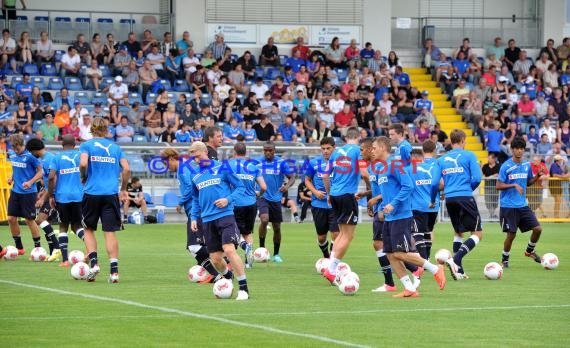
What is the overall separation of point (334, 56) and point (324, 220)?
22349 millimetres

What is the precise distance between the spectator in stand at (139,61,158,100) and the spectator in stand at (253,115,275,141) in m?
3.95

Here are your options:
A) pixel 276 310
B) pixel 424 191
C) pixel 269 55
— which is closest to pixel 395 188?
pixel 276 310

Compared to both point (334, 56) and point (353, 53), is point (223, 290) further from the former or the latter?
point (353, 53)

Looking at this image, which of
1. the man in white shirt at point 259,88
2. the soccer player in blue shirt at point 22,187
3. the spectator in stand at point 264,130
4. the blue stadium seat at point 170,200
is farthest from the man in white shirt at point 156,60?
the soccer player in blue shirt at point 22,187

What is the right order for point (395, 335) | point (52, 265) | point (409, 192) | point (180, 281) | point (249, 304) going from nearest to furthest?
point (395, 335) < point (249, 304) < point (409, 192) < point (180, 281) < point (52, 265)

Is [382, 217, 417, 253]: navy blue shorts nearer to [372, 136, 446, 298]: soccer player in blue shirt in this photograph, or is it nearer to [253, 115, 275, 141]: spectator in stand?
[372, 136, 446, 298]: soccer player in blue shirt

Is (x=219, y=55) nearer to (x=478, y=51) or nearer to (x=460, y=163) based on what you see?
(x=478, y=51)

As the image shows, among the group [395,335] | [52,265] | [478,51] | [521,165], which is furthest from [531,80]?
[395,335]

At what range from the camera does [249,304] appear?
42.9 ft

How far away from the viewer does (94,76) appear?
114 ft

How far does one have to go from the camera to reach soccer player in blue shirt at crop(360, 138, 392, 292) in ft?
48.5

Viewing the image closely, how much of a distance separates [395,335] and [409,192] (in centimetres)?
373

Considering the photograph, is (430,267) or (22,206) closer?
(430,267)

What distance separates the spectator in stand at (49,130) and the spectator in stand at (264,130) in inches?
253
